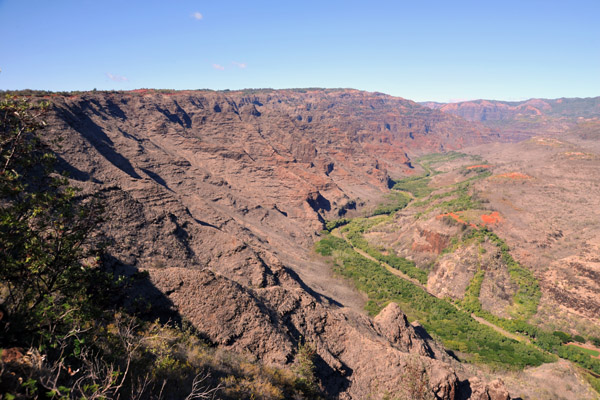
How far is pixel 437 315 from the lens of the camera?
43.8 meters

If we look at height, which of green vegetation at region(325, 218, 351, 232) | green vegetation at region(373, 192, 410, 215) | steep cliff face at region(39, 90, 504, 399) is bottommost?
green vegetation at region(325, 218, 351, 232)

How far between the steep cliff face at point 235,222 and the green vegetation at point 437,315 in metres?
4.49

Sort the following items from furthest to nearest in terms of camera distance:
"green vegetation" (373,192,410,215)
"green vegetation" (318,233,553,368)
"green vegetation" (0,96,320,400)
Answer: "green vegetation" (373,192,410,215)
"green vegetation" (318,233,553,368)
"green vegetation" (0,96,320,400)

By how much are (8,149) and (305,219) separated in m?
70.6

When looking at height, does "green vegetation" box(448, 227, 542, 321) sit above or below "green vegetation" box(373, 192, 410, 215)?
below

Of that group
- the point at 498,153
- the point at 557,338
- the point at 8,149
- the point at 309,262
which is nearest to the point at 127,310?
the point at 8,149

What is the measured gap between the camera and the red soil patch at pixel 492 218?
6022 cm

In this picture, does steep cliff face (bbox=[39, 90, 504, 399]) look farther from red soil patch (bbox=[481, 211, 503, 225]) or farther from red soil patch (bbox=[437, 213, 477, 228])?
red soil patch (bbox=[481, 211, 503, 225])

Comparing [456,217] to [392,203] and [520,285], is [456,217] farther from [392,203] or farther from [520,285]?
[392,203]

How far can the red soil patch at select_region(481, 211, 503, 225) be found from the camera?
60219 millimetres

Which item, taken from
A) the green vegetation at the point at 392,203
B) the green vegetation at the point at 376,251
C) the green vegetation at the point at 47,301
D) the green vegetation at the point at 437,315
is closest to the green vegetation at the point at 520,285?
the green vegetation at the point at 437,315

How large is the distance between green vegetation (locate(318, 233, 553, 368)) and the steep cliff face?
4.49 metres

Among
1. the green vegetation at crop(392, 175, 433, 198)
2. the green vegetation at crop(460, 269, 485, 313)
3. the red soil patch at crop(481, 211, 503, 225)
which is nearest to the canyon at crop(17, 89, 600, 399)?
the red soil patch at crop(481, 211, 503, 225)

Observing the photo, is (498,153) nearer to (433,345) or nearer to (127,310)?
(433,345)
